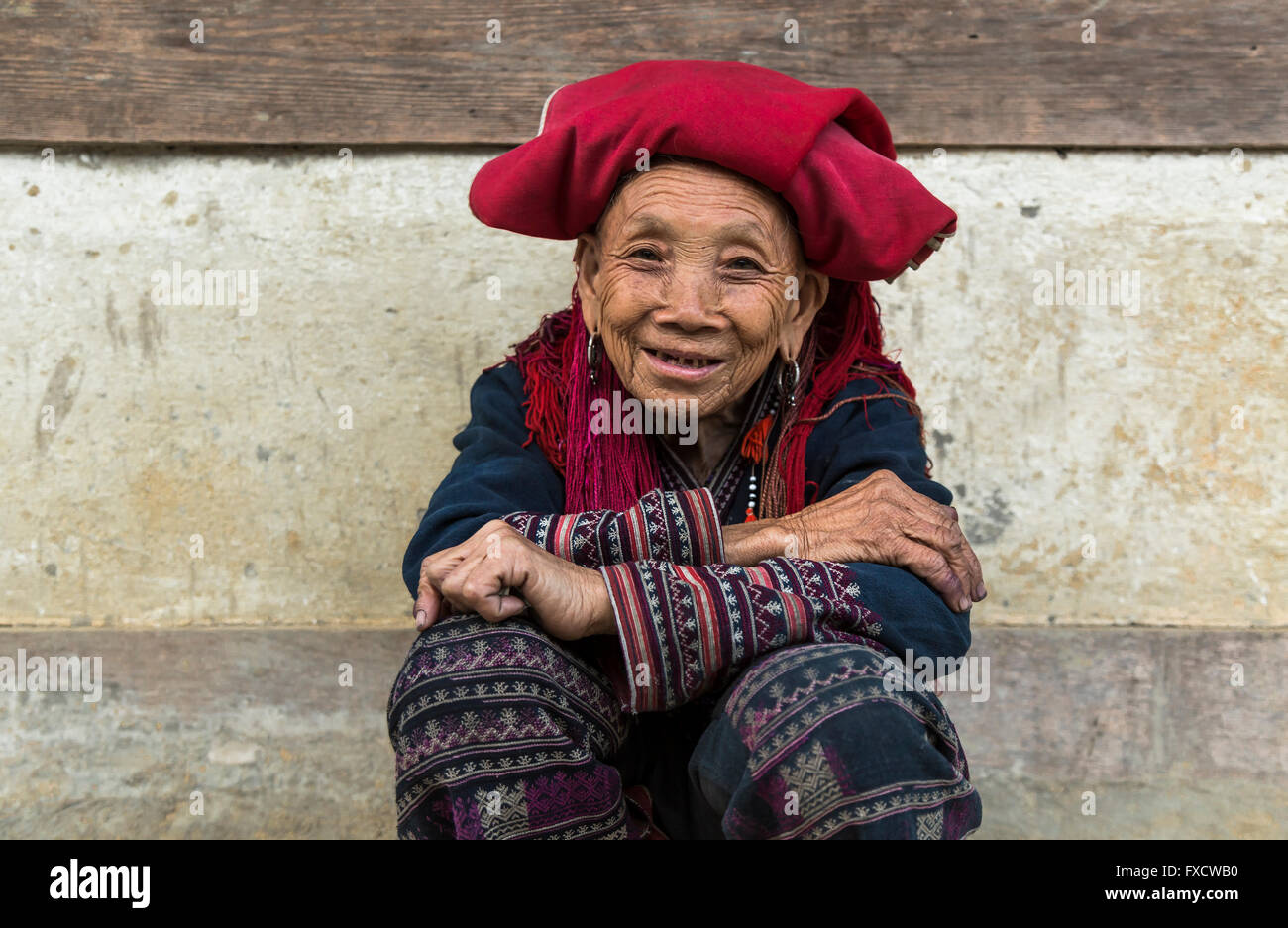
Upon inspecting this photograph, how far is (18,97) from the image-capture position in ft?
9.08

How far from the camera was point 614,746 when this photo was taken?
6.08ft

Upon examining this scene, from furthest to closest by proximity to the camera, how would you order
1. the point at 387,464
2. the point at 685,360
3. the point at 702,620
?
the point at 387,464
the point at 685,360
the point at 702,620

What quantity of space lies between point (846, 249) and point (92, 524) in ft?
6.76

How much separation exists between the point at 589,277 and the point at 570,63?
88 cm

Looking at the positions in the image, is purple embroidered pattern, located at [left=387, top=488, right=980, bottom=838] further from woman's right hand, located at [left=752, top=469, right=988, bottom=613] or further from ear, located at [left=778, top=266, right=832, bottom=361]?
ear, located at [left=778, top=266, right=832, bottom=361]

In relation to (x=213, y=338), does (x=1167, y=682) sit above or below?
below

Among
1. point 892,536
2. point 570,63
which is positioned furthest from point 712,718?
point 570,63

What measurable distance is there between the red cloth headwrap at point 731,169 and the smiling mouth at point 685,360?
0.17 m

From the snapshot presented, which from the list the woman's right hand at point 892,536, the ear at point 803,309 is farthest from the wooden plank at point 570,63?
the woman's right hand at point 892,536

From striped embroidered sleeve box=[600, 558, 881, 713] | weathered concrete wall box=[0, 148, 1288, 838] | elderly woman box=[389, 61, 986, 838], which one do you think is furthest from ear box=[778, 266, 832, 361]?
weathered concrete wall box=[0, 148, 1288, 838]

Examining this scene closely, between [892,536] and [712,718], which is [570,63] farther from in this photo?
[712,718]

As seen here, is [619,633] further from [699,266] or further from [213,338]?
[213,338]

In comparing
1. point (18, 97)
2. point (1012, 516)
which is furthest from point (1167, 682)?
point (18, 97)

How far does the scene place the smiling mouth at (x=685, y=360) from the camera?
2.09 m
